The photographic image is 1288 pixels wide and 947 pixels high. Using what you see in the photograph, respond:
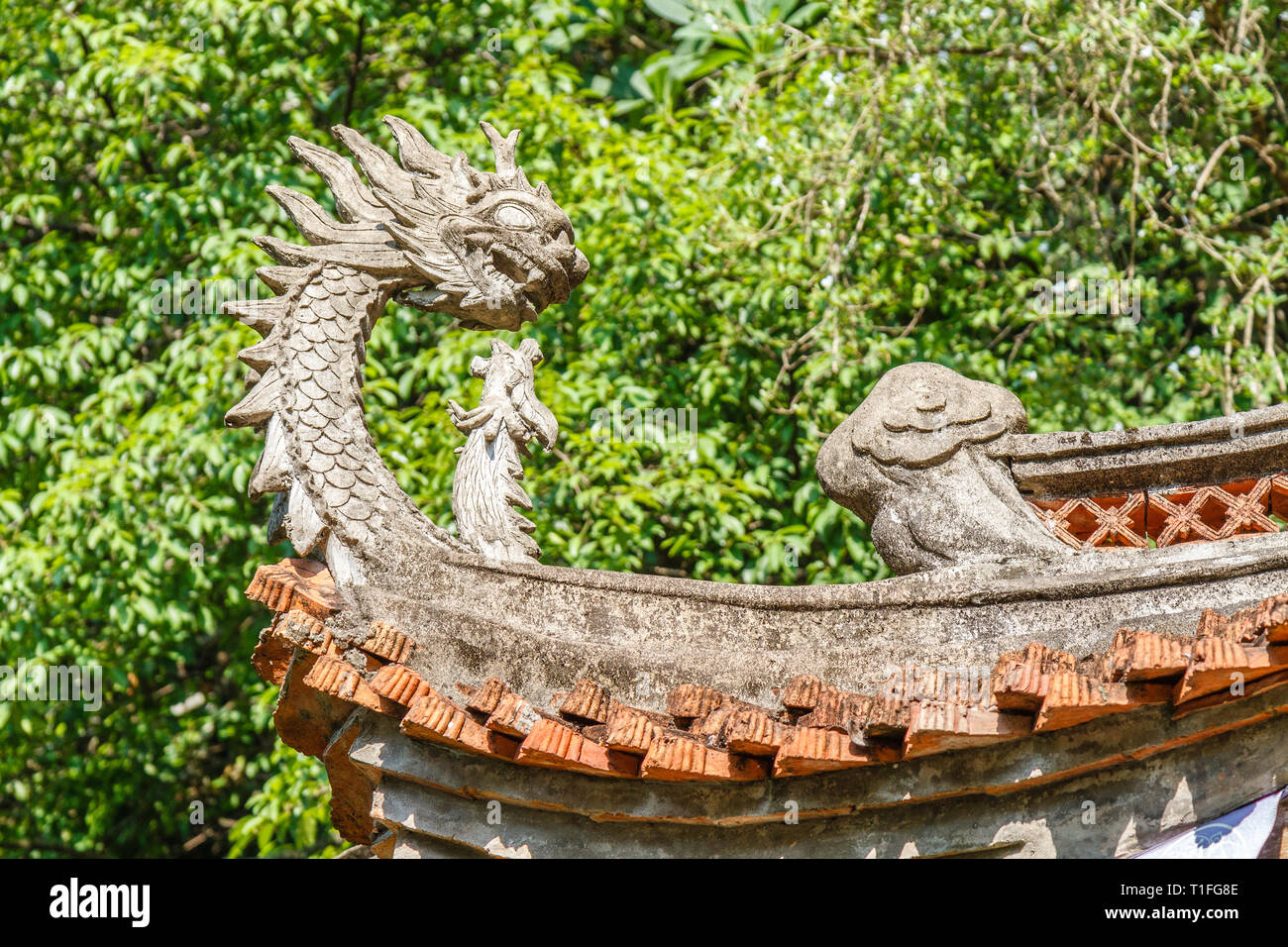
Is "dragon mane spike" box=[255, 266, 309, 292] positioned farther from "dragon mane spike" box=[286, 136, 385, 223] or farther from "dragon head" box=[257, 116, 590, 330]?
"dragon mane spike" box=[286, 136, 385, 223]

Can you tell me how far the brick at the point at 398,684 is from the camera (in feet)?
14.4

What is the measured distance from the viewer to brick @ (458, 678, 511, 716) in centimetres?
435

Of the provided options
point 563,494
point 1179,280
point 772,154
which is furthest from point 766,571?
point 1179,280

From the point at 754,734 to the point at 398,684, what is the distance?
95cm

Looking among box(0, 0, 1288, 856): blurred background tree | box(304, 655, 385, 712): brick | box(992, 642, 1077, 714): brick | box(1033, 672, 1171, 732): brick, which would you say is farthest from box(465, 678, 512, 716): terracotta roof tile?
box(0, 0, 1288, 856): blurred background tree

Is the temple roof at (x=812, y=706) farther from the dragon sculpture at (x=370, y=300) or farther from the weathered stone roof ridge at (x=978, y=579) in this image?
the dragon sculpture at (x=370, y=300)

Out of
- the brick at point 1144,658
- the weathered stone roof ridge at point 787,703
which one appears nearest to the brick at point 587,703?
the weathered stone roof ridge at point 787,703

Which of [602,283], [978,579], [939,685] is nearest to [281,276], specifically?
[978,579]

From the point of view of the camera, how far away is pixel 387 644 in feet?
14.9

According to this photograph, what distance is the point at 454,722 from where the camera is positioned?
4332mm

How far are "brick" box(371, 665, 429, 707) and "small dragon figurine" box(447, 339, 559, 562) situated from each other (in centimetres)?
68

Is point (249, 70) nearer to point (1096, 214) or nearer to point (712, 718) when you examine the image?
point (1096, 214)

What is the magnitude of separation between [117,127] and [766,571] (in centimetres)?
519

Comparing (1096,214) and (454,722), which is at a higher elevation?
(1096,214)
